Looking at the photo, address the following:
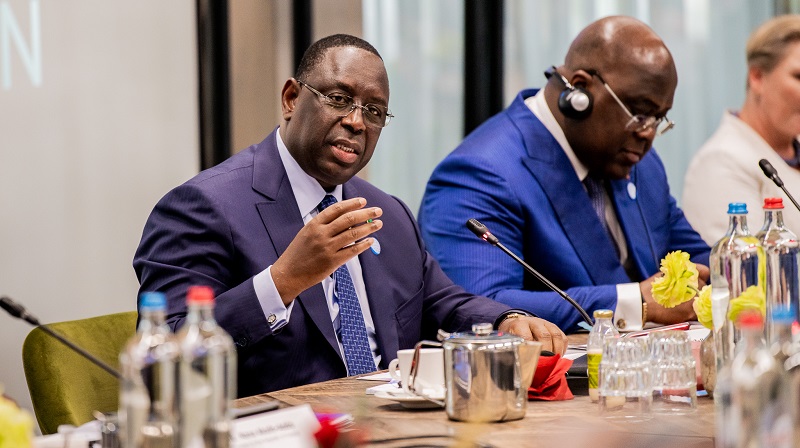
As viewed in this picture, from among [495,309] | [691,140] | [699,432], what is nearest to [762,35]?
[691,140]

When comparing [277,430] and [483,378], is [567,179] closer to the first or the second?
[483,378]

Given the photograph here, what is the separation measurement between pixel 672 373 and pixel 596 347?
15 cm

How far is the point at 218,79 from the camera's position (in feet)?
12.7

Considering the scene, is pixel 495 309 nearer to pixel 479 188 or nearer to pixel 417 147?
pixel 479 188

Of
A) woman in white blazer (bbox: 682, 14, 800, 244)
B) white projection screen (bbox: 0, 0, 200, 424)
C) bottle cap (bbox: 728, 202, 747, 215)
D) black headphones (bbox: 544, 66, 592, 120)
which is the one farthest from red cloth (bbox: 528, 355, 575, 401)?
white projection screen (bbox: 0, 0, 200, 424)

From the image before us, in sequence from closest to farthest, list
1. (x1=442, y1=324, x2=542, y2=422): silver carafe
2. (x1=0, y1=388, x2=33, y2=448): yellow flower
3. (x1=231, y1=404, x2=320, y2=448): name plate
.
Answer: (x1=0, y1=388, x2=33, y2=448): yellow flower < (x1=231, y1=404, x2=320, y2=448): name plate < (x1=442, y1=324, x2=542, y2=422): silver carafe

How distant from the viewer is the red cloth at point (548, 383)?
66.9 inches

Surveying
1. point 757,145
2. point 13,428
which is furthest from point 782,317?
point 757,145

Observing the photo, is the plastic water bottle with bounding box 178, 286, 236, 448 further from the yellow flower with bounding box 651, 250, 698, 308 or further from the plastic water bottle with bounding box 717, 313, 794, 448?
the yellow flower with bounding box 651, 250, 698, 308

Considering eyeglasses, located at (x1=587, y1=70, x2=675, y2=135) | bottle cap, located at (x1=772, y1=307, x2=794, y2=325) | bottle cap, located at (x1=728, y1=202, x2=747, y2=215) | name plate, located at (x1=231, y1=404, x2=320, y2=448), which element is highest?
eyeglasses, located at (x1=587, y1=70, x2=675, y2=135)

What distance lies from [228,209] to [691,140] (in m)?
3.34

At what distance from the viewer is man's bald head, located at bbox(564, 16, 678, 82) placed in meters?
2.90

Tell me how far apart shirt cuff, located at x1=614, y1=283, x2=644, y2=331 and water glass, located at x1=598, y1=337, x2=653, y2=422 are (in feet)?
3.10

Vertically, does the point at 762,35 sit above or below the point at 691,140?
above
